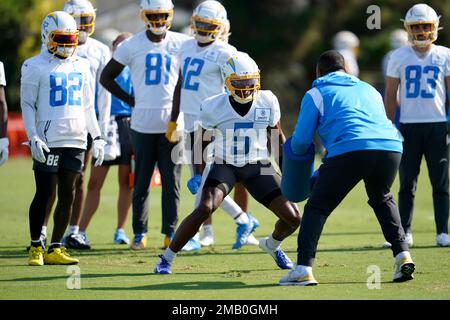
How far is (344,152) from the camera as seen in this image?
762 centimetres

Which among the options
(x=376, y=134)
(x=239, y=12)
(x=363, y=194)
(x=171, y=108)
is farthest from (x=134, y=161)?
(x=239, y=12)

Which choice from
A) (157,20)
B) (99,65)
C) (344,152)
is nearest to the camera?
(344,152)

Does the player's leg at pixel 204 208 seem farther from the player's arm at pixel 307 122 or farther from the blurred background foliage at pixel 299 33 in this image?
the blurred background foliage at pixel 299 33

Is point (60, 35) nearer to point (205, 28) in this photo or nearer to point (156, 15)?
point (156, 15)

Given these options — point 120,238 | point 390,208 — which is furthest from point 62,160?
point 390,208

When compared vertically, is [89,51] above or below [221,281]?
above

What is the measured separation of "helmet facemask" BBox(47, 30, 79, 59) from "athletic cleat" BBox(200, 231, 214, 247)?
267 cm

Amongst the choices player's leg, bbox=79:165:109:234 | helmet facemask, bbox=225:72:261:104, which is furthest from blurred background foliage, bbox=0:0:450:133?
helmet facemask, bbox=225:72:261:104

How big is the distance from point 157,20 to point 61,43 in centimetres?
149

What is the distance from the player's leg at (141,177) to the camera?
400 inches

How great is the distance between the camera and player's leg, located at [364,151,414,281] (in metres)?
7.74

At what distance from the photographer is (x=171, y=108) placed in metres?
10.2

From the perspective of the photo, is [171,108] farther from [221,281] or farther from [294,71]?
[294,71]

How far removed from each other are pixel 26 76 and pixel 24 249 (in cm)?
206
